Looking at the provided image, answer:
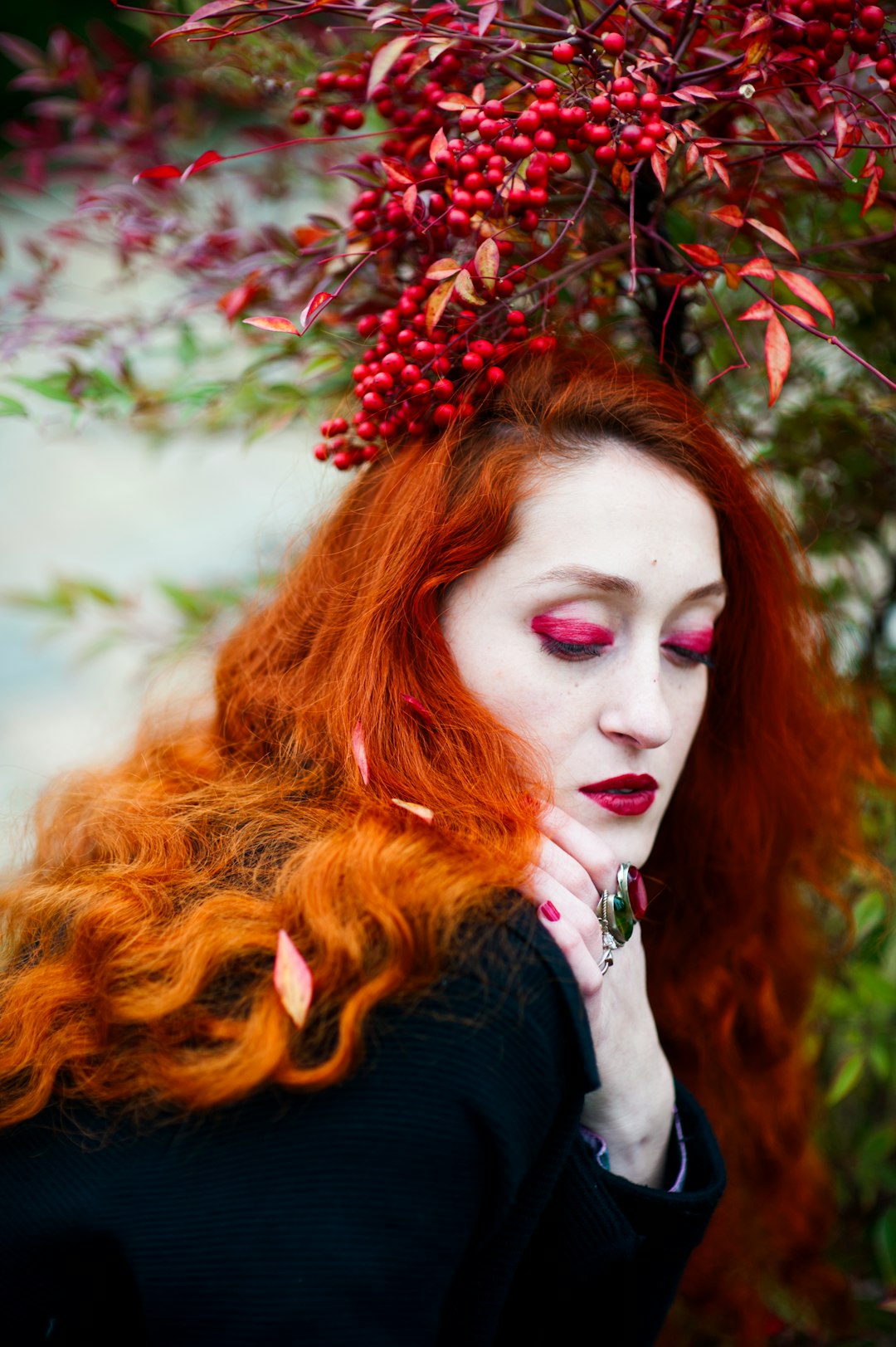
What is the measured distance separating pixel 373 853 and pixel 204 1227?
426 mm

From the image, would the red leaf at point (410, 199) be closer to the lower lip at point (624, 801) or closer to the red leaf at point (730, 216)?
the red leaf at point (730, 216)

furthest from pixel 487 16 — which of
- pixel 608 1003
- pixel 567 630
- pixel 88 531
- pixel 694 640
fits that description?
pixel 88 531

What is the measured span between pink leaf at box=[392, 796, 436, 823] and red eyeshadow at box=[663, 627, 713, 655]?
1.55 feet

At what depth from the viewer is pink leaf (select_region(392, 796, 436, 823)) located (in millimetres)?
1212

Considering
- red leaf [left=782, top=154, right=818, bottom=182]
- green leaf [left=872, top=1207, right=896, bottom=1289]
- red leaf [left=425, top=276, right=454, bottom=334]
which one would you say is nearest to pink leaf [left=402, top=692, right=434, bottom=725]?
red leaf [left=425, top=276, right=454, bottom=334]

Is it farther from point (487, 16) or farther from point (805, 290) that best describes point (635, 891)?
point (487, 16)

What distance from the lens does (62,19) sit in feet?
13.8

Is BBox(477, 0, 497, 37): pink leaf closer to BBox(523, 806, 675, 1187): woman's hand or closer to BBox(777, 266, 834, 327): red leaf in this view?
BBox(777, 266, 834, 327): red leaf

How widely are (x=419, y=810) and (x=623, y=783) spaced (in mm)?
335

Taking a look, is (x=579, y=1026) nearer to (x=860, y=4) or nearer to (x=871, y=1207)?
(x=860, y=4)

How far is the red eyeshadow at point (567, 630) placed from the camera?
1346 millimetres

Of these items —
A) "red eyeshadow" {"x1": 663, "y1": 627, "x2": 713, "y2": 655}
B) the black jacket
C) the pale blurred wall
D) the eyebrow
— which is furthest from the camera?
the pale blurred wall

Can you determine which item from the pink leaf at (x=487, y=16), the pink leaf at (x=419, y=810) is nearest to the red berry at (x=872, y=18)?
the pink leaf at (x=487, y=16)

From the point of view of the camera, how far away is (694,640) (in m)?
1.48
